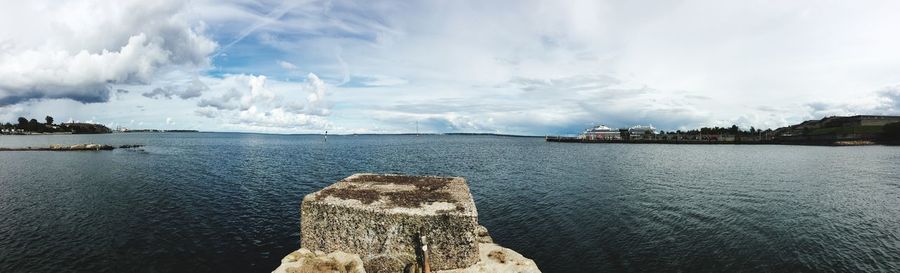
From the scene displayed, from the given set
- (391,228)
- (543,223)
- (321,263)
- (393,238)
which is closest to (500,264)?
(393,238)

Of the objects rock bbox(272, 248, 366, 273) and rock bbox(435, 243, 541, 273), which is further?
rock bbox(435, 243, 541, 273)

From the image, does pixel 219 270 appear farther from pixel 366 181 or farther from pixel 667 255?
pixel 667 255

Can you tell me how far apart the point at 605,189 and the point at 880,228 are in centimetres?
1774

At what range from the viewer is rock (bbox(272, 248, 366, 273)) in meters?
12.9

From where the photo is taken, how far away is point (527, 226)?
936 inches

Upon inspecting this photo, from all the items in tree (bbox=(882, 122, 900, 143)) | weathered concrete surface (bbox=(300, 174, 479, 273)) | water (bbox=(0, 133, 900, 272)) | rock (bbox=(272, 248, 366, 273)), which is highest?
tree (bbox=(882, 122, 900, 143))

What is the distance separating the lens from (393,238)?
546 inches

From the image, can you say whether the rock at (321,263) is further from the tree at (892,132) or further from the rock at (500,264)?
the tree at (892,132)

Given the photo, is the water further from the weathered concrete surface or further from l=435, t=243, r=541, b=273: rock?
the weathered concrete surface

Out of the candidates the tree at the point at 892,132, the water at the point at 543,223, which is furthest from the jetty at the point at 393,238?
the tree at the point at 892,132

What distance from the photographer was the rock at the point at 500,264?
1377 cm

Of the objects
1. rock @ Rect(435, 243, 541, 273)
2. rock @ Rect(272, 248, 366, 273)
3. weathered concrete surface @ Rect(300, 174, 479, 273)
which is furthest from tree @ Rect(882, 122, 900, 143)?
rock @ Rect(272, 248, 366, 273)

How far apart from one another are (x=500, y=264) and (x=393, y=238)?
396 cm

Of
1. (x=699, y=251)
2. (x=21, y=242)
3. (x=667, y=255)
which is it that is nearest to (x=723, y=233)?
(x=699, y=251)
